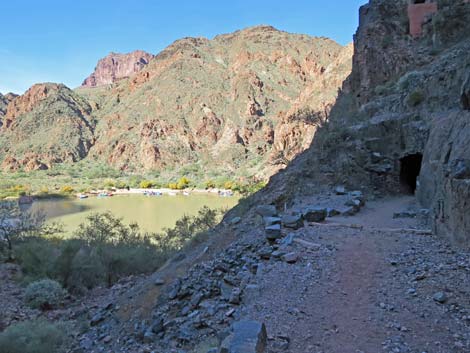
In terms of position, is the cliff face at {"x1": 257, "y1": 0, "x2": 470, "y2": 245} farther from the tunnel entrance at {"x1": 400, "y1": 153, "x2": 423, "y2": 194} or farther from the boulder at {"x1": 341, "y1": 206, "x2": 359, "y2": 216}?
the boulder at {"x1": 341, "y1": 206, "x2": 359, "y2": 216}

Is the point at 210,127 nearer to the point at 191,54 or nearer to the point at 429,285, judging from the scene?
the point at 191,54

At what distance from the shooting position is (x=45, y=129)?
10838 cm

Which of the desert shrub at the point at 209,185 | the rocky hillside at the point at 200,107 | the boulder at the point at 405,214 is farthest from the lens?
the rocky hillside at the point at 200,107

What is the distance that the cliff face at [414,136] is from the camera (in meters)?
6.61

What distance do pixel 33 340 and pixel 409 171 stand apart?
38.6 ft

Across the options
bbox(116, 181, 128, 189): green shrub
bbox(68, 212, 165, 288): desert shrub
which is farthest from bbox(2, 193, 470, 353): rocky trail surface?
bbox(116, 181, 128, 189): green shrub

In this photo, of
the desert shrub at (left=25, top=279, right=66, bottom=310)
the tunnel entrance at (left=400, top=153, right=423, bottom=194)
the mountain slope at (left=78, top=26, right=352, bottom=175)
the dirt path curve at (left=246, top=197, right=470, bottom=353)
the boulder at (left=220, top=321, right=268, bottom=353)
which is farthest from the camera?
the mountain slope at (left=78, top=26, right=352, bottom=175)

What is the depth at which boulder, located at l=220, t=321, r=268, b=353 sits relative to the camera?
3.72 meters

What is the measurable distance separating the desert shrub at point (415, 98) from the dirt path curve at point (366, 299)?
734 cm

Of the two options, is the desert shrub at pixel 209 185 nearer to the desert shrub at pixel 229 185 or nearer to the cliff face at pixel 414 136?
the desert shrub at pixel 229 185


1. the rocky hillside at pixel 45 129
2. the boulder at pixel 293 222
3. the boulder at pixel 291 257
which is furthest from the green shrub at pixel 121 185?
the boulder at pixel 291 257

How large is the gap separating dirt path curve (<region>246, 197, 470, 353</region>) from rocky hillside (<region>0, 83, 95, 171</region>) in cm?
10166

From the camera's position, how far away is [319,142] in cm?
1462

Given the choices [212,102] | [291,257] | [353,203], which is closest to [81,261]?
[353,203]
